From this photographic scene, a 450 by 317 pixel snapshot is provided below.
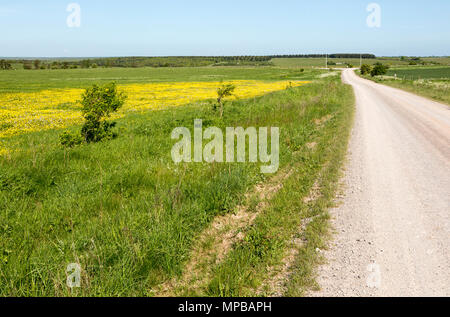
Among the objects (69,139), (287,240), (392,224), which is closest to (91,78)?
(69,139)

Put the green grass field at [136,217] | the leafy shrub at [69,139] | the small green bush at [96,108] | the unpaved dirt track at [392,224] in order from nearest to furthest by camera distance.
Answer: the unpaved dirt track at [392,224]
the green grass field at [136,217]
the leafy shrub at [69,139]
the small green bush at [96,108]

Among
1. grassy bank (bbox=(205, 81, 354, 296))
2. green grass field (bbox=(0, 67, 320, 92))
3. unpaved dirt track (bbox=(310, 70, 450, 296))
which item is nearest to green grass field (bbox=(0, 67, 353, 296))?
grassy bank (bbox=(205, 81, 354, 296))

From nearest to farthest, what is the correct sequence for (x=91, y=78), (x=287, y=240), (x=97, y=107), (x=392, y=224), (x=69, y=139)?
(x=287, y=240) < (x=392, y=224) < (x=69, y=139) < (x=97, y=107) < (x=91, y=78)

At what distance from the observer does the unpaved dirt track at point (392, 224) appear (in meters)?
3.35

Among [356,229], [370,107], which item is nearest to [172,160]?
[356,229]

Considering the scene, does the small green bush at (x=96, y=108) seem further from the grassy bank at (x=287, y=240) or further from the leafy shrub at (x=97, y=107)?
the grassy bank at (x=287, y=240)

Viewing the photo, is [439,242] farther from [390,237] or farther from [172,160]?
[172,160]

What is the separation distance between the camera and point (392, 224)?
4.68 m

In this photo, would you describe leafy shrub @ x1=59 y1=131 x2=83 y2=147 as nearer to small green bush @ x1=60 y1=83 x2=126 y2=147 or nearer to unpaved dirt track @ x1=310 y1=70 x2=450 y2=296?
small green bush @ x1=60 y1=83 x2=126 y2=147

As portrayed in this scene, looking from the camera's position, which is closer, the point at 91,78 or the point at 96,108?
the point at 96,108

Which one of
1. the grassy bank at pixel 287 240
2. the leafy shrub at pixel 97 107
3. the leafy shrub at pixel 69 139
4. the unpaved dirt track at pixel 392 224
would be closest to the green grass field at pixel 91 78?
the leafy shrub at pixel 97 107

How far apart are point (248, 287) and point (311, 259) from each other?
100 cm

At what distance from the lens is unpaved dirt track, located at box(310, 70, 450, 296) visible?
11.0 feet

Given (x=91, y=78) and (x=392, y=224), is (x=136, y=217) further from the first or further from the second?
(x=91, y=78)
